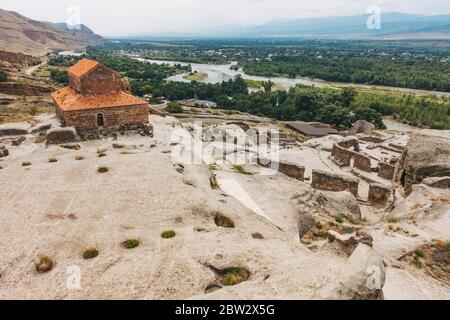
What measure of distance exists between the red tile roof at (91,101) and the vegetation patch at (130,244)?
2411 cm

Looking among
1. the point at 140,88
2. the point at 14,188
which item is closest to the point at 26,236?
the point at 14,188

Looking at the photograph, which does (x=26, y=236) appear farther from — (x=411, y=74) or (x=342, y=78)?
(x=411, y=74)

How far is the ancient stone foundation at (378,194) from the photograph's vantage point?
2605 centimetres

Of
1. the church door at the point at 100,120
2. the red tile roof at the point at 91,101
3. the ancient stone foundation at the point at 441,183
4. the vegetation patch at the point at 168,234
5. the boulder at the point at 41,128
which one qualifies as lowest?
the ancient stone foundation at the point at 441,183

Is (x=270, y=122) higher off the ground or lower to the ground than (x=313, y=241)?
lower

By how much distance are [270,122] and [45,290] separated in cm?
6766

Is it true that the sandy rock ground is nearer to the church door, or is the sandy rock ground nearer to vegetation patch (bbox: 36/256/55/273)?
vegetation patch (bbox: 36/256/55/273)

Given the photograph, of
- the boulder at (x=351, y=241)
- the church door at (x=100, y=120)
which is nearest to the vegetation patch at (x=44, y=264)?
the boulder at (x=351, y=241)

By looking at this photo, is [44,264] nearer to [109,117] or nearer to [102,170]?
[102,170]

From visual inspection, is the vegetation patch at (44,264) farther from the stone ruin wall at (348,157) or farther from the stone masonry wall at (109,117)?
the stone ruin wall at (348,157)

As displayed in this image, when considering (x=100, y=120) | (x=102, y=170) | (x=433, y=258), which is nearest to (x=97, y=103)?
(x=100, y=120)

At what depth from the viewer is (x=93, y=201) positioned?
17734 millimetres

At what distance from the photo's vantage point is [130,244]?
13.8 m

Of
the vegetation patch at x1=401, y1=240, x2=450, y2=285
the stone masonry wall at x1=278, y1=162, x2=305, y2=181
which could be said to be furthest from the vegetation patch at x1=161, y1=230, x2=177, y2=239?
the stone masonry wall at x1=278, y1=162, x2=305, y2=181
